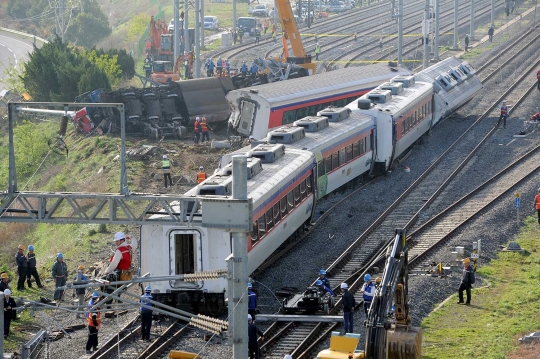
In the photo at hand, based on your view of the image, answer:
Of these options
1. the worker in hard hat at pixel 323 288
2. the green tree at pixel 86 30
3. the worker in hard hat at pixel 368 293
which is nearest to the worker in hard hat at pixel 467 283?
the worker in hard hat at pixel 368 293

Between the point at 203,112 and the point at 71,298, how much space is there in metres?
21.8

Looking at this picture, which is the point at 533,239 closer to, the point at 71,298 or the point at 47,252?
the point at 71,298

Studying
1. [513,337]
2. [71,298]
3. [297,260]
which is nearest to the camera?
[513,337]

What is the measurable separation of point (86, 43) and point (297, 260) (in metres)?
62.2

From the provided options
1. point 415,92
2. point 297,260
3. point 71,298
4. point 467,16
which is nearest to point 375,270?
point 297,260

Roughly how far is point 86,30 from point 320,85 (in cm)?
4827

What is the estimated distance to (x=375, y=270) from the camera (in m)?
25.8

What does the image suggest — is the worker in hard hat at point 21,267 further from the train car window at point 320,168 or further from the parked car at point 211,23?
the parked car at point 211,23

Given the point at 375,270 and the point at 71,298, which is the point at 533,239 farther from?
the point at 71,298

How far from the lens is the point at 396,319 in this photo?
18.8 metres

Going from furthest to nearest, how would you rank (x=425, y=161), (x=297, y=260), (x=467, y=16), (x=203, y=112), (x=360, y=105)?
(x=467, y=16) < (x=203, y=112) < (x=425, y=161) < (x=360, y=105) < (x=297, y=260)

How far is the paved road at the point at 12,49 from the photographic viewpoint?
76006mm

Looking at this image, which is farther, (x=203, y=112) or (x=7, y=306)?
(x=203, y=112)

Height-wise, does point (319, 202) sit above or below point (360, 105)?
below
